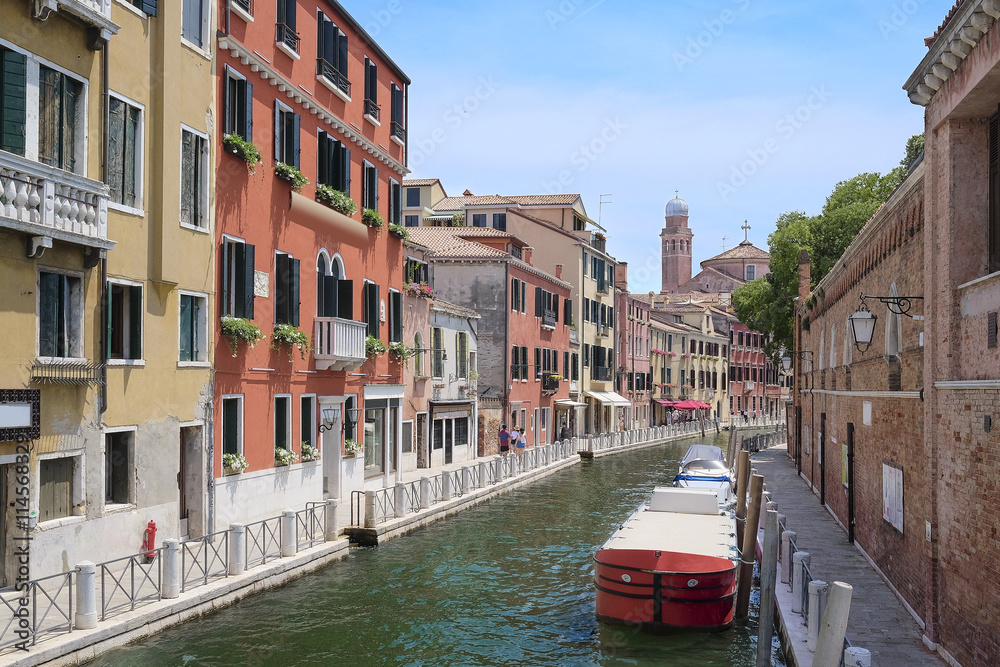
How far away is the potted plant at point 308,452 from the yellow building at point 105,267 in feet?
12.7

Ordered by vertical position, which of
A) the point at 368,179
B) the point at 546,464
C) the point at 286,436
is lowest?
the point at 546,464

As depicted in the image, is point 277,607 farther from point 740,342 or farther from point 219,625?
point 740,342

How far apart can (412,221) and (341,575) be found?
1491 inches

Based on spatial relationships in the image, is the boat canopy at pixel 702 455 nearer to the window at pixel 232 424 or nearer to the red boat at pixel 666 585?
the red boat at pixel 666 585

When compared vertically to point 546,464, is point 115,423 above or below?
above

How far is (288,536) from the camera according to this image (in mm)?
15781

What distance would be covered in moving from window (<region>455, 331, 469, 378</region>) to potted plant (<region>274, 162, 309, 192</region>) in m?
15.6

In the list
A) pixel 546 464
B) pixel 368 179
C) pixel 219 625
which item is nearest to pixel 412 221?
pixel 546 464

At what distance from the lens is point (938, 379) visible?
34.3 ft

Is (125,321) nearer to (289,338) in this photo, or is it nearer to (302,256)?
(289,338)

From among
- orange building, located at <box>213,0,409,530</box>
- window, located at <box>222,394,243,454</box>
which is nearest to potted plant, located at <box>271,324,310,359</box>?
orange building, located at <box>213,0,409,530</box>

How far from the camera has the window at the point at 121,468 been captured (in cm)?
1415

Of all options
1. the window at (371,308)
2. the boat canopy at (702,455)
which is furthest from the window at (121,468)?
the boat canopy at (702,455)

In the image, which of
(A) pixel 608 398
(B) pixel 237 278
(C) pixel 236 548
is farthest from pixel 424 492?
(A) pixel 608 398
